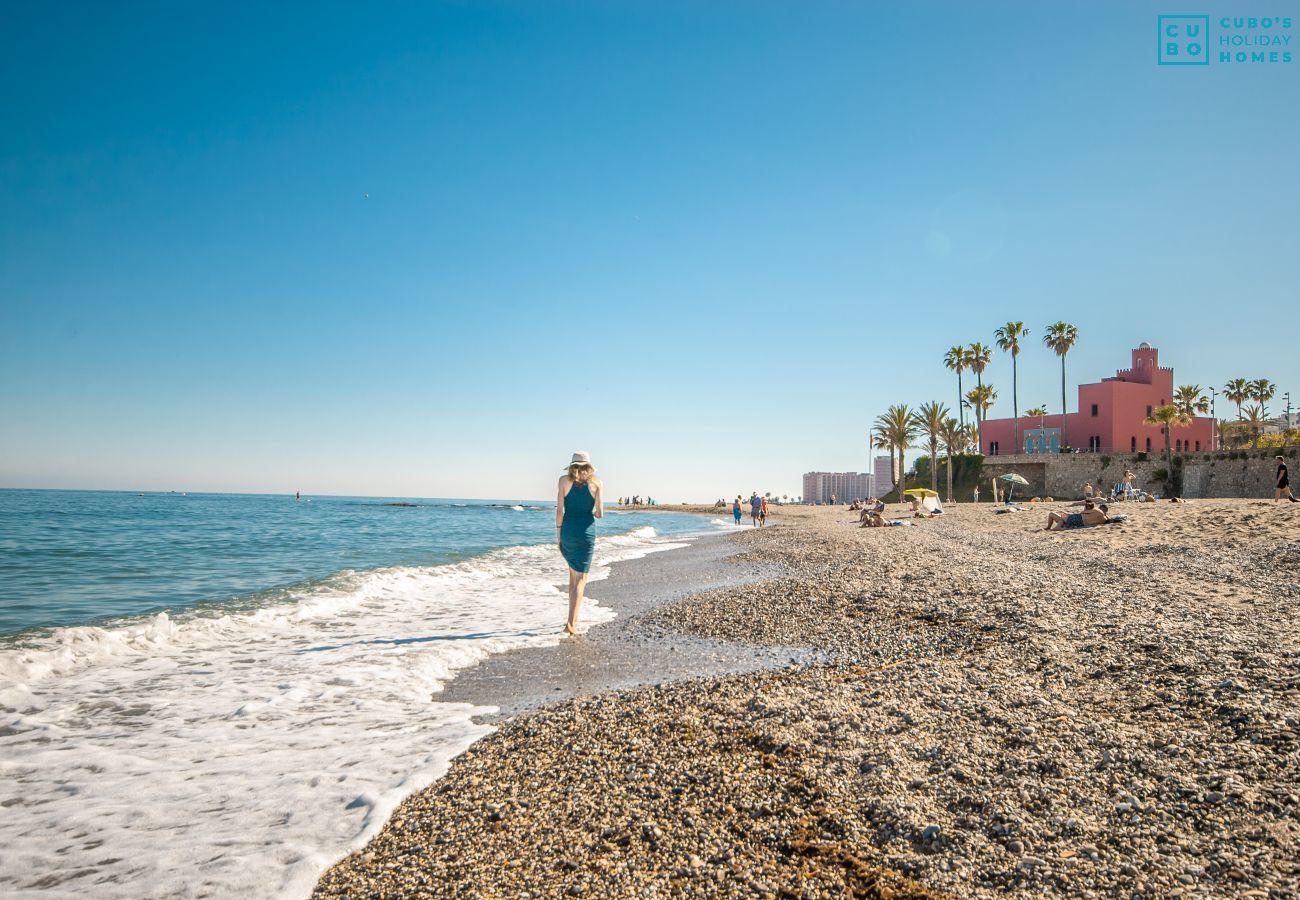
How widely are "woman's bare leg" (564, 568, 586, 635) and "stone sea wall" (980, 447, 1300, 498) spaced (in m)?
47.2

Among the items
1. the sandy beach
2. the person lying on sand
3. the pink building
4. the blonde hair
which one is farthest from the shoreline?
the pink building

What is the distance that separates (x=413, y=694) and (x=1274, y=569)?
12.8 m

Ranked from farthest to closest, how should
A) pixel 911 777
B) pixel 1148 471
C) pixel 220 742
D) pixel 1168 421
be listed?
pixel 1168 421 < pixel 1148 471 < pixel 220 742 < pixel 911 777

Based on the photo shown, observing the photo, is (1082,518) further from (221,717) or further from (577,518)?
(221,717)

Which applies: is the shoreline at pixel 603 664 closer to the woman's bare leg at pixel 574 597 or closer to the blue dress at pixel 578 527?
the woman's bare leg at pixel 574 597

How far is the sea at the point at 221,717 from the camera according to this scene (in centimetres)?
369

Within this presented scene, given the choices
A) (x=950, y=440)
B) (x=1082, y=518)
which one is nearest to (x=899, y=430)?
(x=950, y=440)

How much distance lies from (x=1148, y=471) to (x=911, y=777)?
56.8 m

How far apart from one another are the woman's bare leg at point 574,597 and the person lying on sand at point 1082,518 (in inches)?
731

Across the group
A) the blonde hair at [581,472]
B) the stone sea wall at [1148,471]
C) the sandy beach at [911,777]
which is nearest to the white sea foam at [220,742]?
the sandy beach at [911,777]

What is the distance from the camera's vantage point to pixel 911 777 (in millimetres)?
3709

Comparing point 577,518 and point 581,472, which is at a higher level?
point 581,472

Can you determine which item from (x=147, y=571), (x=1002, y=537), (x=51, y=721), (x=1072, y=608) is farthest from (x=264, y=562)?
(x=1002, y=537)

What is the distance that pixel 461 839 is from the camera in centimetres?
347
